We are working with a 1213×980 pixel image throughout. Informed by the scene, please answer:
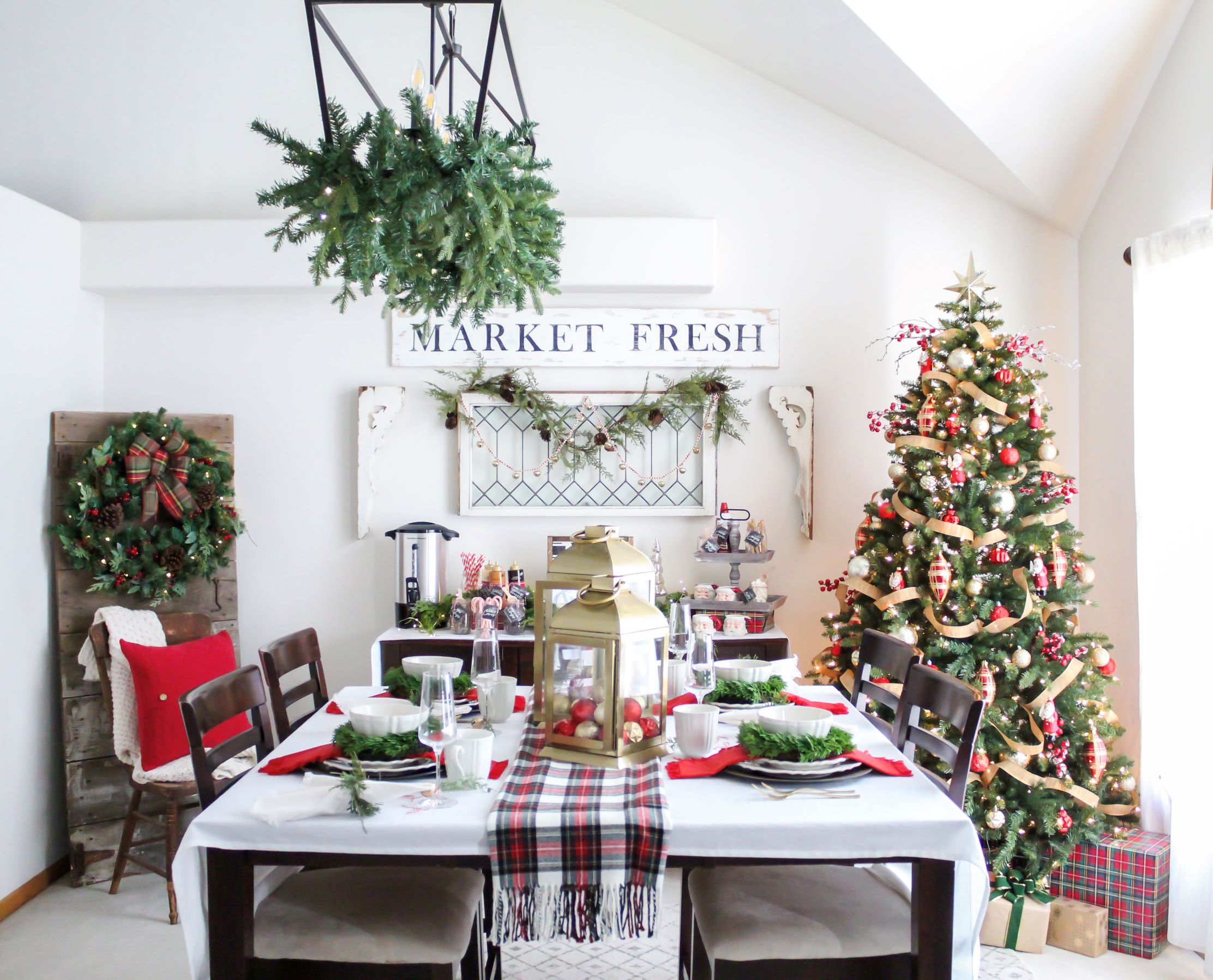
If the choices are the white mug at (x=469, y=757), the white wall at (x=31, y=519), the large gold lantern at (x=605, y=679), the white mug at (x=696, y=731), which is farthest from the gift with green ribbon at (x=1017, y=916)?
the white wall at (x=31, y=519)

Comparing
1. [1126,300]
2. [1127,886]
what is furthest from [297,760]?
[1126,300]

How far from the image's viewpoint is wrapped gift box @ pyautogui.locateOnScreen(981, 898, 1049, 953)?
2.82 metres

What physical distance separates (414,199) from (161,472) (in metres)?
2.31

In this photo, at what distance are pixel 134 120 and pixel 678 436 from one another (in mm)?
2611

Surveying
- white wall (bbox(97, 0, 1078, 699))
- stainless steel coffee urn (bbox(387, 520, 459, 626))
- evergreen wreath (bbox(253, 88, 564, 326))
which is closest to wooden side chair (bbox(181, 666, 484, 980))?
evergreen wreath (bbox(253, 88, 564, 326))

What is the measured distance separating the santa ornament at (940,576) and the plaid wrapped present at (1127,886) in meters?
0.87

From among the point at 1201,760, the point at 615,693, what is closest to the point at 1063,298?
the point at 1201,760

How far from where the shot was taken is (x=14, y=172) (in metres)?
3.88

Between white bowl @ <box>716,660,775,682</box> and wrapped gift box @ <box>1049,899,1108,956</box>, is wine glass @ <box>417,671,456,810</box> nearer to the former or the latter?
white bowl @ <box>716,660,775,682</box>

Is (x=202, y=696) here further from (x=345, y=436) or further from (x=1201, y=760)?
(x=1201, y=760)

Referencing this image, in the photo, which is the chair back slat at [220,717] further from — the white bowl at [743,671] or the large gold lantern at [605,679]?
the white bowl at [743,671]

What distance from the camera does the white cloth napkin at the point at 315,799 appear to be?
1.56 m

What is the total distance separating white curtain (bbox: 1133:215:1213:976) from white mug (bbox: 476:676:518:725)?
1967mm

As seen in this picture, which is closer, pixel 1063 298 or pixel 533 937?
pixel 533 937
